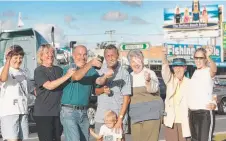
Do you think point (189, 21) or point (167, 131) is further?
point (189, 21)

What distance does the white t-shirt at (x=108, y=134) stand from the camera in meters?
6.14

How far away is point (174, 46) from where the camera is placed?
48219 mm

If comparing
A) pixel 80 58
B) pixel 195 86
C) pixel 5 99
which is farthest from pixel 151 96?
pixel 5 99

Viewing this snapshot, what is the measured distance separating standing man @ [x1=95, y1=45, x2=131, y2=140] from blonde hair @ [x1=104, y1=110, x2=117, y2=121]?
52 millimetres

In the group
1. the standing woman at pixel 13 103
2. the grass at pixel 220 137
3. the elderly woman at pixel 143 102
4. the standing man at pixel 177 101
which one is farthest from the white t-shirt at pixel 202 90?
the grass at pixel 220 137

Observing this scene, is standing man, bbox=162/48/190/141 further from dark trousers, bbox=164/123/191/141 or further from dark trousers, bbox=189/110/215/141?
dark trousers, bbox=189/110/215/141

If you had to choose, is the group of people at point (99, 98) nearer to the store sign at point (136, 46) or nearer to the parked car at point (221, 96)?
the store sign at point (136, 46)

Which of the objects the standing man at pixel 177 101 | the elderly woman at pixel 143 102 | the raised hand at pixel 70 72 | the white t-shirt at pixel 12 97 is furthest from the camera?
the standing man at pixel 177 101

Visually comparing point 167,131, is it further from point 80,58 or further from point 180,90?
point 80,58

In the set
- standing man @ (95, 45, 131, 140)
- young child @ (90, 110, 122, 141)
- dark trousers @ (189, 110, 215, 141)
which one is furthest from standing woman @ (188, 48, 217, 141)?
young child @ (90, 110, 122, 141)

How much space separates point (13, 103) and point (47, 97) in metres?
0.46

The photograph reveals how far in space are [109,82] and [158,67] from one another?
4655 centimetres

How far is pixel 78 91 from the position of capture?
19.8 ft

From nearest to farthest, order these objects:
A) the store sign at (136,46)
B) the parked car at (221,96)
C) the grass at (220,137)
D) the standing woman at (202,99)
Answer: the standing woman at (202,99)
the grass at (220,137)
the store sign at (136,46)
the parked car at (221,96)
